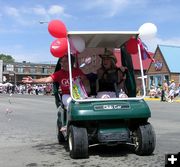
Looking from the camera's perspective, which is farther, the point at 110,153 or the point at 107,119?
the point at 110,153

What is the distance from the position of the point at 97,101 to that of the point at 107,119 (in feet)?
1.19

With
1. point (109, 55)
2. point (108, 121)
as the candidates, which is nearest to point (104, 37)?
point (109, 55)

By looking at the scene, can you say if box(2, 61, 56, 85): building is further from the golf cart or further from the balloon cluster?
the golf cart

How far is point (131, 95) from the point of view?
8.45 m

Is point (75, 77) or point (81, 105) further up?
point (75, 77)

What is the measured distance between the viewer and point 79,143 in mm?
7305

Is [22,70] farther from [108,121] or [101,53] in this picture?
[108,121]

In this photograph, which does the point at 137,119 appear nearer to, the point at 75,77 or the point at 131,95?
the point at 131,95

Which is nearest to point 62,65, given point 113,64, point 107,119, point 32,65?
point 113,64

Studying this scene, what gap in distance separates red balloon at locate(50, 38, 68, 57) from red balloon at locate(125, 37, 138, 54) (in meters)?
1.26

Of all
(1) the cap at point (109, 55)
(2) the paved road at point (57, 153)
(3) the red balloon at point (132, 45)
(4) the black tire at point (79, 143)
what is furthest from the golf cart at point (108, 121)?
(1) the cap at point (109, 55)

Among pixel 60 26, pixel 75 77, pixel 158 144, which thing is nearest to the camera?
pixel 60 26

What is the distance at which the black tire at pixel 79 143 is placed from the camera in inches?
288

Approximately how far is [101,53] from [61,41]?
164 cm
